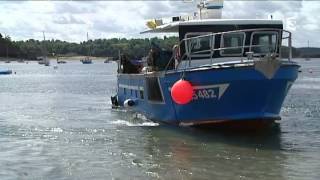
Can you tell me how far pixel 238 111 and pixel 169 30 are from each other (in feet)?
17.9

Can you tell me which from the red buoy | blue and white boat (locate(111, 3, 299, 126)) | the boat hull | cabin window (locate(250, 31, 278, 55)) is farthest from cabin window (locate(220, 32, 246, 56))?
the red buoy

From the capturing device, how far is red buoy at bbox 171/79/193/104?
1647 centimetres

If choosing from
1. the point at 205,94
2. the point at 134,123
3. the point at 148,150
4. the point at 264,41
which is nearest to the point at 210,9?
the point at 264,41

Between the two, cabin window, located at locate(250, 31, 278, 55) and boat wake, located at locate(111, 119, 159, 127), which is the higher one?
cabin window, located at locate(250, 31, 278, 55)

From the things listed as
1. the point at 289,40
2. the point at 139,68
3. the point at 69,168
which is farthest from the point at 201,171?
the point at 139,68

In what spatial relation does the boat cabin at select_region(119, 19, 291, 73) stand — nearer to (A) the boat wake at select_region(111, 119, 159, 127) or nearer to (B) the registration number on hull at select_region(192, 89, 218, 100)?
(B) the registration number on hull at select_region(192, 89, 218, 100)

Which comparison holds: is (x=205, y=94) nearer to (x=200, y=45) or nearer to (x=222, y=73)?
(x=222, y=73)

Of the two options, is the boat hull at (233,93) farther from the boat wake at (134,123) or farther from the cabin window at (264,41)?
the boat wake at (134,123)

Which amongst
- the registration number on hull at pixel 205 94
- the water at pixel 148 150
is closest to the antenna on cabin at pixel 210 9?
the water at pixel 148 150

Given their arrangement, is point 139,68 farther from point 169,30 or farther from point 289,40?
point 289,40

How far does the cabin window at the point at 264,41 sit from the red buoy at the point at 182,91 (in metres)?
2.72

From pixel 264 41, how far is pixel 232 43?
3.28ft

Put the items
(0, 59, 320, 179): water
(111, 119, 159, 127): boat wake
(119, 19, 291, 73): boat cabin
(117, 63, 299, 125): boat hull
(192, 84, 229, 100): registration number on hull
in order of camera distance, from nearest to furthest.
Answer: (0, 59, 320, 179): water < (117, 63, 299, 125): boat hull < (192, 84, 229, 100): registration number on hull < (119, 19, 291, 73): boat cabin < (111, 119, 159, 127): boat wake

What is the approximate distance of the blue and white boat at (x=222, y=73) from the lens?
1620 centimetres
